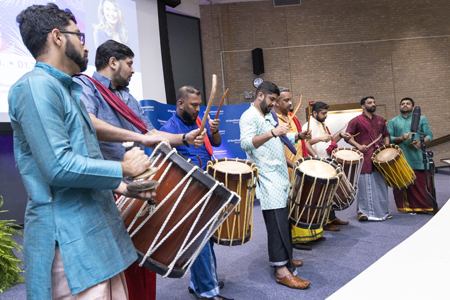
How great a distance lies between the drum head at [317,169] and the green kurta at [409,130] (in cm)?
298

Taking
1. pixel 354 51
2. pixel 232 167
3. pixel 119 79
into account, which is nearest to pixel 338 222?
pixel 232 167

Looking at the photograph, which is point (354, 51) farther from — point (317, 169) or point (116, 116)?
point (116, 116)

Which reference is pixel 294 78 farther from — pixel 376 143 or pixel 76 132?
pixel 76 132

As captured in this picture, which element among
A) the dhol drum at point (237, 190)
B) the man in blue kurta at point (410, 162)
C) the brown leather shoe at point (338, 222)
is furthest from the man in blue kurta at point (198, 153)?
the man in blue kurta at point (410, 162)

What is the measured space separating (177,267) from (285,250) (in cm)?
161

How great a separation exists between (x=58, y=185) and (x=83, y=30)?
15.2ft

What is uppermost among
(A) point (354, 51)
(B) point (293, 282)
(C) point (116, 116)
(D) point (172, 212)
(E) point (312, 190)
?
(A) point (354, 51)

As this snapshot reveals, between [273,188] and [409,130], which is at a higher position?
[409,130]

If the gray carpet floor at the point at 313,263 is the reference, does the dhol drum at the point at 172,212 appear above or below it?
above

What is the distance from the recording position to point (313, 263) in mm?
3262

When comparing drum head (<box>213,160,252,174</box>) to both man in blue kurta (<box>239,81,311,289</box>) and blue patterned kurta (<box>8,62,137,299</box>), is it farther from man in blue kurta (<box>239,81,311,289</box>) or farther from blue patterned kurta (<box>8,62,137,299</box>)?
blue patterned kurta (<box>8,62,137,299</box>)

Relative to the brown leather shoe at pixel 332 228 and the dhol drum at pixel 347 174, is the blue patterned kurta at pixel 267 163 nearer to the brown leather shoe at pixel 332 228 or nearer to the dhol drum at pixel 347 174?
the dhol drum at pixel 347 174

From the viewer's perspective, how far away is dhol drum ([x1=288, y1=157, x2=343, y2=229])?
276cm

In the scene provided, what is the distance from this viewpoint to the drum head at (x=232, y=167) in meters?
2.31
